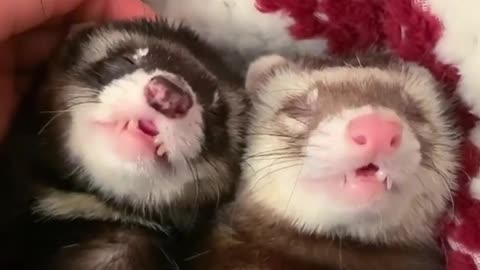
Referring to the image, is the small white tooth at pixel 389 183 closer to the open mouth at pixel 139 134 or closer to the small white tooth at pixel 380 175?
the small white tooth at pixel 380 175

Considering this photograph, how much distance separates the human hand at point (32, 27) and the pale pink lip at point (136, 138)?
238 mm

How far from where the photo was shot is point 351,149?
3.41 ft

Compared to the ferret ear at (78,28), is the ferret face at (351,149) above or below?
below

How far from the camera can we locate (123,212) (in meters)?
1.20

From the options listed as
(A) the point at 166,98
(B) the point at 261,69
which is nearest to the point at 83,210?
(A) the point at 166,98

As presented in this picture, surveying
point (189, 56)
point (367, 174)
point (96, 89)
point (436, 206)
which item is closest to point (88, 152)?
point (96, 89)

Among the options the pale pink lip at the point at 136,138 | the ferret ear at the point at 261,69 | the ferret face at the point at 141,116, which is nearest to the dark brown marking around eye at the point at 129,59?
the ferret face at the point at 141,116

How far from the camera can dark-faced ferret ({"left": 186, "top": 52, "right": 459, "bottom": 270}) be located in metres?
1.06

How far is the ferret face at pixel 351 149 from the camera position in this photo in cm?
105

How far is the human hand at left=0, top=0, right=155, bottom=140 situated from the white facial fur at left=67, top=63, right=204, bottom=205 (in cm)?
15

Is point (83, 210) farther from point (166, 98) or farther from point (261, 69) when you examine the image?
point (261, 69)

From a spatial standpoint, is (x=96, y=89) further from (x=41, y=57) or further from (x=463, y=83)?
(x=463, y=83)

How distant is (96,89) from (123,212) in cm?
17

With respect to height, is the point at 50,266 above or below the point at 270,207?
below
